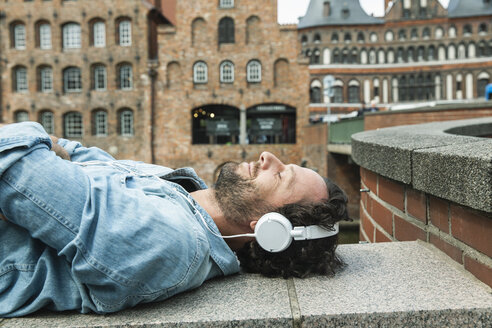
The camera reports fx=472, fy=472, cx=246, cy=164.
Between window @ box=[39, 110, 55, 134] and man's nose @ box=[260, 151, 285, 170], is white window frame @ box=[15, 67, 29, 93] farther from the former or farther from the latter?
man's nose @ box=[260, 151, 285, 170]

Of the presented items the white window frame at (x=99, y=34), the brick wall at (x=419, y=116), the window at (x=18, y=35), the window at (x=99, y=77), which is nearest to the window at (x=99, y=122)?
the window at (x=99, y=77)

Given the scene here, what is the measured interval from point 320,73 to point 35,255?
46.6 m

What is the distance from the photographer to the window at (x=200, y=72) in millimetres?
28750

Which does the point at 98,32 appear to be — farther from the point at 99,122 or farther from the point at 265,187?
the point at 265,187

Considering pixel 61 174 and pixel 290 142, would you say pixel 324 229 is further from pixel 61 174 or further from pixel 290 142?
pixel 290 142

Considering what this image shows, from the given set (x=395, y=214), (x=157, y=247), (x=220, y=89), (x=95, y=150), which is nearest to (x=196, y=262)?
(x=157, y=247)

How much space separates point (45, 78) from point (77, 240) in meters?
32.2

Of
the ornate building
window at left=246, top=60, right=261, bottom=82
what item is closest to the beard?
window at left=246, top=60, right=261, bottom=82

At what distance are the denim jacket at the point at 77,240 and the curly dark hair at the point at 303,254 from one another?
33 cm

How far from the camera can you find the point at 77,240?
5.27 feet

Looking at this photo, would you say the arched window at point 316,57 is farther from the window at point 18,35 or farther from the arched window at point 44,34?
the window at point 18,35

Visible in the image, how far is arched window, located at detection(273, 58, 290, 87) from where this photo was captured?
1123 inches

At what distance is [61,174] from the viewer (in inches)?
66.1

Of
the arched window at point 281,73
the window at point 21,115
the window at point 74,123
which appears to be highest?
the arched window at point 281,73
